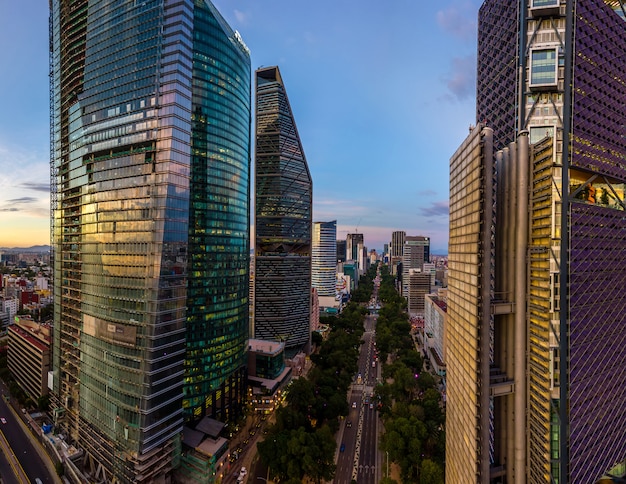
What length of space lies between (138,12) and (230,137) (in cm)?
3604

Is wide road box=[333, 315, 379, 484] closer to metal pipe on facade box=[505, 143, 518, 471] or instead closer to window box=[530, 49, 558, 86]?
metal pipe on facade box=[505, 143, 518, 471]

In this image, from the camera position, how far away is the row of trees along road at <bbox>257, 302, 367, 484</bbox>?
75.3 meters

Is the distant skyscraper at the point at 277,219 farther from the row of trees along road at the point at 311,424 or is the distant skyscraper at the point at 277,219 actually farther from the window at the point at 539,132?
the window at the point at 539,132

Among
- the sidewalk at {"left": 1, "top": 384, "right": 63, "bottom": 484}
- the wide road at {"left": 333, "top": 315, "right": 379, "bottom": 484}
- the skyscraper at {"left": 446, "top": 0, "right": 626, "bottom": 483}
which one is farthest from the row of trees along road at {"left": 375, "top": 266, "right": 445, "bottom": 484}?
the sidewalk at {"left": 1, "top": 384, "right": 63, "bottom": 484}

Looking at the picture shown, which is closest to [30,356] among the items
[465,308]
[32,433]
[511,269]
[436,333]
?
[32,433]

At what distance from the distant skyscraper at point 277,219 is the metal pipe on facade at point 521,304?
375ft

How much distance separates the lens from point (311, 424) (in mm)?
100000

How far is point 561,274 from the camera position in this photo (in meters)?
46.2

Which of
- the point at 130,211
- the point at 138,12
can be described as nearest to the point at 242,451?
the point at 130,211

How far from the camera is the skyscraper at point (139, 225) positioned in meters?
69.1

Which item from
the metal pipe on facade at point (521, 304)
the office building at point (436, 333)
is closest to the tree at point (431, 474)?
the metal pipe on facade at point (521, 304)

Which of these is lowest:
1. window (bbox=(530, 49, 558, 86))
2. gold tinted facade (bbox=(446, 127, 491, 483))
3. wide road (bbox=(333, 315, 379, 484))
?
wide road (bbox=(333, 315, 379, 484))

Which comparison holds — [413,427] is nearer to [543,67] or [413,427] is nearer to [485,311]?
[485,311]

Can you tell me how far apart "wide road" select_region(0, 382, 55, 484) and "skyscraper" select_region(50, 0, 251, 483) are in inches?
325
